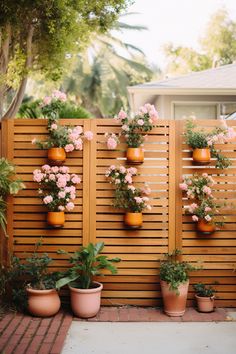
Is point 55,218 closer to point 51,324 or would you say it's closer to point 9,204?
point 9,204

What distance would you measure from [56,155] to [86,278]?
4.91 feet

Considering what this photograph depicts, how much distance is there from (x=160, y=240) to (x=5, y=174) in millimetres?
2047

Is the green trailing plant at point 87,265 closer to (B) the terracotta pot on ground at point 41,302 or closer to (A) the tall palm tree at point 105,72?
(B) the terracotta pot on ground at point 41,302

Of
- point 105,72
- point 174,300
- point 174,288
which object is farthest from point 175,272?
point 105,72

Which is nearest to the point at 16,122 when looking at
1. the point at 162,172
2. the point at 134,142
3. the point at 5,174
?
the point at 5,174

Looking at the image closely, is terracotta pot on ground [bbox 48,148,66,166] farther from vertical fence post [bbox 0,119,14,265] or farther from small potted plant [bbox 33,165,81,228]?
vertical fence post [bbox 0,119,14,265]

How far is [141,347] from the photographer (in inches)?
167

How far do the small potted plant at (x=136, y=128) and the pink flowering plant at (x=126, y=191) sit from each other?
17 cm

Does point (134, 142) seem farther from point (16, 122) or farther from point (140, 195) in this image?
Answer: point (16, 122)

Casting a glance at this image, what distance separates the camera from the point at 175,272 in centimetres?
527

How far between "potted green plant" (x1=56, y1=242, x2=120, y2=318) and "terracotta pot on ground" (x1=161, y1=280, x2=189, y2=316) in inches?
26.0

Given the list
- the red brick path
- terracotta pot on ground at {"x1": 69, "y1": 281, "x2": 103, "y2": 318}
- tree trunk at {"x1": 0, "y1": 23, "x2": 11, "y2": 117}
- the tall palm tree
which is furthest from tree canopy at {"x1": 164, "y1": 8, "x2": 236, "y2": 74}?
the red brick path

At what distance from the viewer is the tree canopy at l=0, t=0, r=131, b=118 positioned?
737cm

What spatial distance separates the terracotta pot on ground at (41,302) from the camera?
507 centimetres
